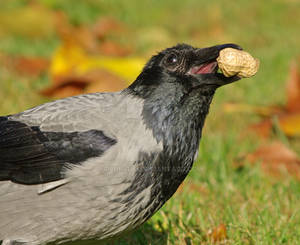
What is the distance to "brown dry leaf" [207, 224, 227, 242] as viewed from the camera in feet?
13.5

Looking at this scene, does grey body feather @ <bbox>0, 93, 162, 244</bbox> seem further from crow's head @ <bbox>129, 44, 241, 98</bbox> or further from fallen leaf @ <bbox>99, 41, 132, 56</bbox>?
fallen leaf @ <bbox>99, 41, 132, 56</bbox>

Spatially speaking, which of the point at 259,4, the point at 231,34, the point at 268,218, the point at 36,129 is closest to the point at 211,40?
the point at 231,34

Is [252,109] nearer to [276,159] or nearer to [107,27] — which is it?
[276,159]

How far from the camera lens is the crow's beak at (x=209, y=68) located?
3.60m

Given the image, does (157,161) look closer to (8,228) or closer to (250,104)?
(8,228)

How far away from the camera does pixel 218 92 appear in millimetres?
7668

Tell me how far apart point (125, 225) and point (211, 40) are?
6.67 metres

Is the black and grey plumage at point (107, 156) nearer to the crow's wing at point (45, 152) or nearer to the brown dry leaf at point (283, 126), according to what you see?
the crow's wing at point (45, 152)

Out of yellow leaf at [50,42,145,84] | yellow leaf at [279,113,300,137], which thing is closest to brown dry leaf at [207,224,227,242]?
yellow leaf at [279,113,300,137]

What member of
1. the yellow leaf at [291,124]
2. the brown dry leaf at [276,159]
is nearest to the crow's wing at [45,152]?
the brown dry leaf at [276,159]

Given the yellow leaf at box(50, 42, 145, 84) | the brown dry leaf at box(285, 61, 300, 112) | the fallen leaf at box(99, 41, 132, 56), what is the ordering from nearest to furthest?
the brown dry leaf at box(285, 61, 300, 112) → the yellow leaf at box(50, 42, 145, 84) → the fallen leaf at box(99, 41, 132, 56)

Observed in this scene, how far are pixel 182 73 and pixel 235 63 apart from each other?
1.09 ft

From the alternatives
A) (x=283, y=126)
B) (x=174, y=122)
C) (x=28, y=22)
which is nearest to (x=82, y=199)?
(x=174, y=122)

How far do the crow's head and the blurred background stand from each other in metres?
1.08
